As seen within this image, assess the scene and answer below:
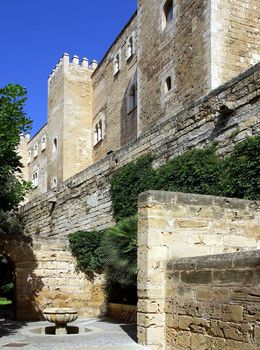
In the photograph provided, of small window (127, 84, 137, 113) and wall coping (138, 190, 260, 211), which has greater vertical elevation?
small window (127, 84, 137, 113)

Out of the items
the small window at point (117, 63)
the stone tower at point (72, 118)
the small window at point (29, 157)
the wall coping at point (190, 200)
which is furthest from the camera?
the small window at point (29, 157)

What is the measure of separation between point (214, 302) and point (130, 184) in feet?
29.3

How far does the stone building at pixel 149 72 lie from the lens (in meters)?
16.6

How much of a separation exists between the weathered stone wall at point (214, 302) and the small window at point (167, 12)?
13839 millimetres

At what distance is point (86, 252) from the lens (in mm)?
15297

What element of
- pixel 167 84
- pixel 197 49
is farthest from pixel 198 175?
pixel 167 84

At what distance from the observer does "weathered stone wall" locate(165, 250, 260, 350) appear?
5746 millimetres

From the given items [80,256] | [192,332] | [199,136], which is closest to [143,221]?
[192,332]

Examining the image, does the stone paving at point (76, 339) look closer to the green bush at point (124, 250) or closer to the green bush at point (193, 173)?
the green bush at point (124, 250)

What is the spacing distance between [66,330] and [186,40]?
36.4ft

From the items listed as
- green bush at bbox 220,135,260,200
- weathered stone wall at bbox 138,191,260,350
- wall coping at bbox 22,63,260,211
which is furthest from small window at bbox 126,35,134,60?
weathered stone wall at bbox 138,191,260,350

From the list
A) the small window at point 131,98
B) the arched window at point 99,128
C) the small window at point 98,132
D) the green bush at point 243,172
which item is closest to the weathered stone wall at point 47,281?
the green bush at point 243,172

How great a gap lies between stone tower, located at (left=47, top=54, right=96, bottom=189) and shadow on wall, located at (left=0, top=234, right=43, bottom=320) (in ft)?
60.1

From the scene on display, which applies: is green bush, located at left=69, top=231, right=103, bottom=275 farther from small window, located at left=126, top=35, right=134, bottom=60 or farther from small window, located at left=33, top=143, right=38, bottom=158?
small window, located at left=33, top=143, right=38, bottom=158
